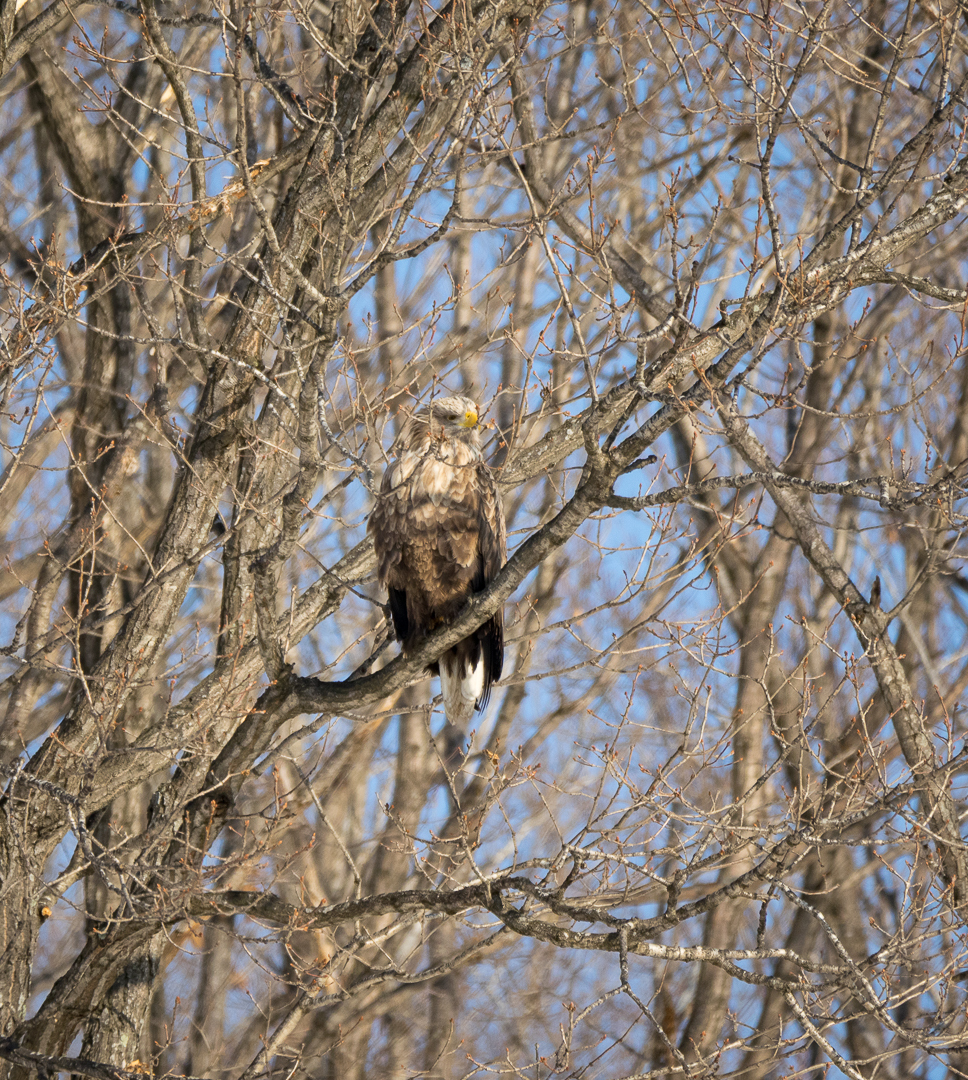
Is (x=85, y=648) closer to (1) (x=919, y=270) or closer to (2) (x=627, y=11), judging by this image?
(2) (x=627, y=11)

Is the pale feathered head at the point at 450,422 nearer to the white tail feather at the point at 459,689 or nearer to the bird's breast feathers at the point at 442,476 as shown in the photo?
the bird's breast feathers at the point at 442,476

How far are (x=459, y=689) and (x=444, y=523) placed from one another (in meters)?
0.79

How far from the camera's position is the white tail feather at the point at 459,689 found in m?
5.02

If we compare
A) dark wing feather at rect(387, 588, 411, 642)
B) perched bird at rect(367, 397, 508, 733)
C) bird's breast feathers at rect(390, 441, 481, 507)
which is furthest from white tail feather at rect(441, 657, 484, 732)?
bird's breast feathers at rect(390, 441, 481, 507)

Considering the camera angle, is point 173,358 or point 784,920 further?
point 784,920

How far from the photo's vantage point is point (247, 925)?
417 inches

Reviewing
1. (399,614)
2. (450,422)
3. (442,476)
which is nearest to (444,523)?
(442,476)

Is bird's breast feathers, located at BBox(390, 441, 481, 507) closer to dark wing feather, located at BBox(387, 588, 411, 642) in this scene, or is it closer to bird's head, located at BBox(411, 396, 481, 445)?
bird's head, located at BBox(411, 396, 481, 445)

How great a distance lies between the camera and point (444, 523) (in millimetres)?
4742

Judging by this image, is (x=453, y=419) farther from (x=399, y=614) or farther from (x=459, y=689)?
(x=459, y=689)

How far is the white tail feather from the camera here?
502 cm

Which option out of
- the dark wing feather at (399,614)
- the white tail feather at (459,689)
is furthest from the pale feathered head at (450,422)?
the white tail feather at (459,689)

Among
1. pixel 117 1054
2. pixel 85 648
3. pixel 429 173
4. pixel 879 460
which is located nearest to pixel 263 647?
pixel 429 173

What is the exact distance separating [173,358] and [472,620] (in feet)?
11.1
